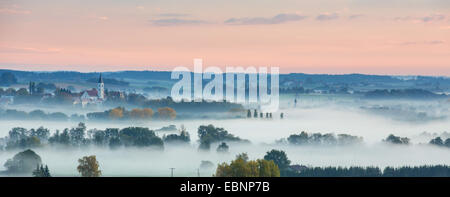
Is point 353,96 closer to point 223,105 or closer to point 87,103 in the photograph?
point 223,105

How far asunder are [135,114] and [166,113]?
198cm

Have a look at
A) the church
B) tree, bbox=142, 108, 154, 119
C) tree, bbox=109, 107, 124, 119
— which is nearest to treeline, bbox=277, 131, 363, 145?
tree, bbox=142, 108, 154, 119

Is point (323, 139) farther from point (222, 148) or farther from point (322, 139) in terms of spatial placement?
point (222, 148)

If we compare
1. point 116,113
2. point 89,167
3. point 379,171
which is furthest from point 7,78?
point 379,171

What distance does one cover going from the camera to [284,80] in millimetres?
28453

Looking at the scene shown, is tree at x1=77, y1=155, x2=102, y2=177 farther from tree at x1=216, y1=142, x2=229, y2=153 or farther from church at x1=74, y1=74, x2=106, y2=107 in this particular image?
church at x1=74, y1=74, x2=106, y2=107

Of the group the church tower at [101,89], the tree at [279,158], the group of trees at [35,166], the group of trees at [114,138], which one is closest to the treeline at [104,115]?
the church tower at [101,89]

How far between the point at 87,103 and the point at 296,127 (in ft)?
38.8

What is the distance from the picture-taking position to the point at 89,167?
22.1 metres

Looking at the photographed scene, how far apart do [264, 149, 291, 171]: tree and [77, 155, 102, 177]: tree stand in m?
6.72

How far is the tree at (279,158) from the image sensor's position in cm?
2260
